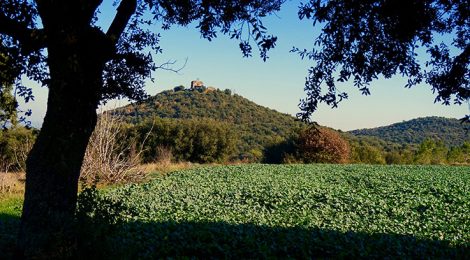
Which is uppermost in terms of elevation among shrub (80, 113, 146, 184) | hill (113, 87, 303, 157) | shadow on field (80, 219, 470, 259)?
hill (113, 87, 303, 157)

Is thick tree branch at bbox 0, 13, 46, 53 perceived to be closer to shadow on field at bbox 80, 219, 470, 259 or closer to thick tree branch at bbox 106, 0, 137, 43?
thick tree branch at bbox 106, 0, 137, 43

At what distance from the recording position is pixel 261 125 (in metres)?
66.5

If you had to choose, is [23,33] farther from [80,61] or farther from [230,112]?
[230,112]

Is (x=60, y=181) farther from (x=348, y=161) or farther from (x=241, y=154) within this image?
(x=241, y=154)

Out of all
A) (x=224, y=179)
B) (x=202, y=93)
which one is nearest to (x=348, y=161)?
(x=224, y=179)

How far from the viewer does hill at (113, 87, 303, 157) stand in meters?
59.9

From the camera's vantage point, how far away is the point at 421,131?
83125 mm

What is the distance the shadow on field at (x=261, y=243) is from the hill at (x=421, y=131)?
70620 millimetres

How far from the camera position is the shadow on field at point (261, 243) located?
7.26 meters

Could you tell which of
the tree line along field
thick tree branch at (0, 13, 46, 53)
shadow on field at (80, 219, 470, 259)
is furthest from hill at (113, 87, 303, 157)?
thick tree branch at (0, 13, 46, 53)

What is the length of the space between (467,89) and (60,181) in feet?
18.2

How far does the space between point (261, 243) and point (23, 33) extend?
5.40 metres

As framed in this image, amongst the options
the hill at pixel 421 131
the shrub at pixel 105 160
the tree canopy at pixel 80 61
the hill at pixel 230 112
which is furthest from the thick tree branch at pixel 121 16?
the hill at pixel 421 131

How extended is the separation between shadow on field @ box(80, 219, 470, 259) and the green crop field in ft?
0.06
